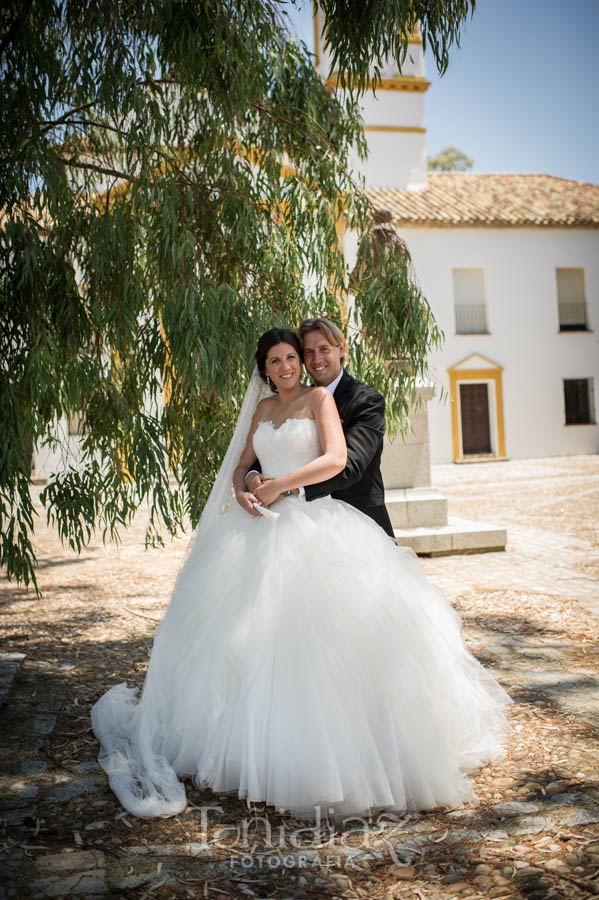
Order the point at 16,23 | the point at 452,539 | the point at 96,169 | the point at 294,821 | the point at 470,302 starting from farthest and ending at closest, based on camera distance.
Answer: the point at 470,302
the point at 452,539
the point at 96,169
the point at 16,23
the point at 294,821

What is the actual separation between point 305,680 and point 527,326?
24.1m

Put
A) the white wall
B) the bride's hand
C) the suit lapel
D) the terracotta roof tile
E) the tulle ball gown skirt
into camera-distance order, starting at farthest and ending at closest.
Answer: the white wall → the terracotta roof tile → the suit lapel → the bride's hand → the tulle ball gown skirt

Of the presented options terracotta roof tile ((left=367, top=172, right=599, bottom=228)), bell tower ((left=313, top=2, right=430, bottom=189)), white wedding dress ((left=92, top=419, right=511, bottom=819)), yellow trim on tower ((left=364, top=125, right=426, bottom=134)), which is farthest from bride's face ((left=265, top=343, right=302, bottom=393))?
yellow trim on tower ((left=364, top=125, right=426, bottom=134))

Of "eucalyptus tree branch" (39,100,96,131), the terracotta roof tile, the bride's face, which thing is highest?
the terracotta roof tile

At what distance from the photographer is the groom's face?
350cm

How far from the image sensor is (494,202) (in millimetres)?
25031

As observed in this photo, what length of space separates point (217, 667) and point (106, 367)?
6.81 feet

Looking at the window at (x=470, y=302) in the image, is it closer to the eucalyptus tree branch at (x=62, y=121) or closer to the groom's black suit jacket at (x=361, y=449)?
the eucalyptus tree branch at (x=62, y=121)

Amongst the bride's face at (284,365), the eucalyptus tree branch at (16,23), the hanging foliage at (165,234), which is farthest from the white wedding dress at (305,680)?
the eucalyptus tree branch at (16,23)

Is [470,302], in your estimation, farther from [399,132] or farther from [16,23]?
[16,23]

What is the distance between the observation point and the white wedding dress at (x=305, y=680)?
272 centimetres

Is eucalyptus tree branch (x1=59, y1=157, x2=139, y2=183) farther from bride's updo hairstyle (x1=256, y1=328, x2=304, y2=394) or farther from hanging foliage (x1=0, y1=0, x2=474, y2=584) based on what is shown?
bride's updo hairstyle (x1=256, y1=328, x2=304, y2=394)

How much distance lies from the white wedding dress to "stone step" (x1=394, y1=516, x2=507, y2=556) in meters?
5.04

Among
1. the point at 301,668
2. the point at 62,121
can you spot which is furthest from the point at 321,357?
the point at 62,121
